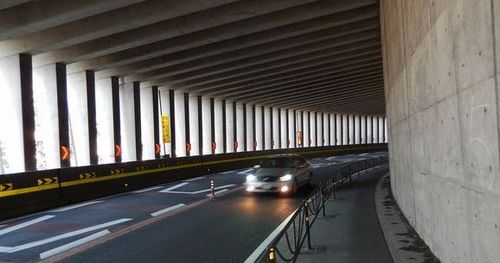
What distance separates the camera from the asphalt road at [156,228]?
28.2ft

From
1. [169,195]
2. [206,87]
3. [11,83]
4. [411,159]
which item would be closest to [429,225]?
[411,159]

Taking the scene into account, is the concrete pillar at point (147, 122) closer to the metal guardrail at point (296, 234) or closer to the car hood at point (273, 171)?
the car hood at point (273, 171)

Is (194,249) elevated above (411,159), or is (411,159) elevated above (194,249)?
(411,159)

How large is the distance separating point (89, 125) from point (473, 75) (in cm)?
2186

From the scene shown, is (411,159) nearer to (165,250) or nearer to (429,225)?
(429,225)

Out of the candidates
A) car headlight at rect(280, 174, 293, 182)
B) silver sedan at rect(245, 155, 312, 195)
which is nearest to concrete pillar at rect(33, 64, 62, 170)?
silver sedan at rect(245, 155, 312, 195)

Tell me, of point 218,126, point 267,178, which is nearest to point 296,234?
point 267,178

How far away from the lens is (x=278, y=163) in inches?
720

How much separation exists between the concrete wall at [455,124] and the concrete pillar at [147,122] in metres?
23.1

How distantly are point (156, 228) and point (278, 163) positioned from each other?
7.92 m

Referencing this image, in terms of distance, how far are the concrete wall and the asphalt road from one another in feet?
10.4

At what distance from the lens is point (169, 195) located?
17766 mm

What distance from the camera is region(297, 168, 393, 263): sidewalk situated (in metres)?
7.68

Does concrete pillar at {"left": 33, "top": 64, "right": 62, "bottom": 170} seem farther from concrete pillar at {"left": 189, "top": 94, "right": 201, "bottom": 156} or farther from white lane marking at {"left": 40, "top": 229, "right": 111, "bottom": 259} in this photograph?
concrete pillar at {"left": 189, "top": 94, "right": 201, "bottom": 156}
